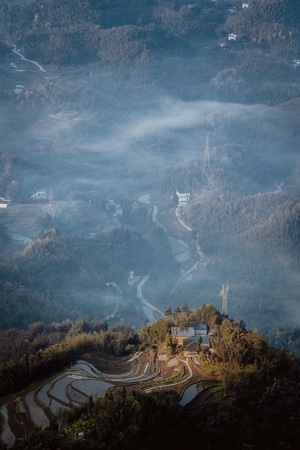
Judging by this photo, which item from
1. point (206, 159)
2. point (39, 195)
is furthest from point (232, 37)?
point (39, 195)

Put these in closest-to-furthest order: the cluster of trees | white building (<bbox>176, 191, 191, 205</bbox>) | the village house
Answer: the cluster of trees
the village house
white building (<bbox>176, 191, 191, 205</bbox>)

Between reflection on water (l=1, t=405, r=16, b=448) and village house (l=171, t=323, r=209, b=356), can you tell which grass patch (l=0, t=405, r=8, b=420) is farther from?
village house (l=171, t=323, r=209, b=356)

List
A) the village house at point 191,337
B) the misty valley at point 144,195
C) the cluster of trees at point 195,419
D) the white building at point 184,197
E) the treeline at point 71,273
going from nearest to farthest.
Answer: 1. the cluster of trees at point 195,419
2. the village house at point 191,337
3. the treeline at point 71,273
4. the misty valley at point 144,195
5. the white building at point 184,197

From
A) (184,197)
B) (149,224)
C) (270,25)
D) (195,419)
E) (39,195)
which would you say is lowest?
(184,197)

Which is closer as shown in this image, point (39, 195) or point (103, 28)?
point (39, 195)

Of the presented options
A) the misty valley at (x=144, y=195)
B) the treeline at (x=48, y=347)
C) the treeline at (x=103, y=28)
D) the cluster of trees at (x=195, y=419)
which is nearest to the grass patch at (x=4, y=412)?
the treeline at (x=48, y=347)

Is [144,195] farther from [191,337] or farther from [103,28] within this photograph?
[191,337]

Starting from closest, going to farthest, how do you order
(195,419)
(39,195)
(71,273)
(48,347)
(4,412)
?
(195,419), (4,412), (48,347), (71,273), (39,195)

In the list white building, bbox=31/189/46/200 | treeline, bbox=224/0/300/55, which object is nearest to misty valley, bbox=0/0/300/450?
treeline, bbox=224/0/300/55

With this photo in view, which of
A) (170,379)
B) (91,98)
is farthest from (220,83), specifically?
(170,379)

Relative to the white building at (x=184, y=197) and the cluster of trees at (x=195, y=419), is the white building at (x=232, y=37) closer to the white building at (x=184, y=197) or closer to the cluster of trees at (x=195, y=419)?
the white building at (x=184, y=197)

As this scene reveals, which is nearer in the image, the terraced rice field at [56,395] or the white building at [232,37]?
the terraced rice field at [56,395]
